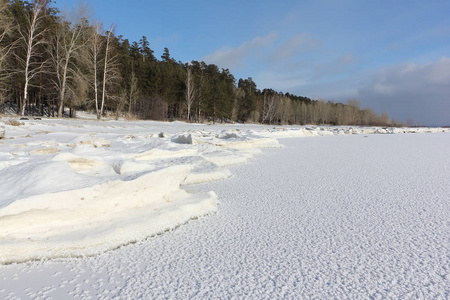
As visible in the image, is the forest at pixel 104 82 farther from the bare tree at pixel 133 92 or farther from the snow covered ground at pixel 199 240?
the snow covered ground at pixel 199 240

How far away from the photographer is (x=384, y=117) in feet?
172

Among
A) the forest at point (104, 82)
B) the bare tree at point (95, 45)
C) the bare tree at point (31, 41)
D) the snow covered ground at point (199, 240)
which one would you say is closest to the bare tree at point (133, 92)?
the forest at point (104, 82)

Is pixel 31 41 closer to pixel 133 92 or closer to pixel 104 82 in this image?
pixel 104 82

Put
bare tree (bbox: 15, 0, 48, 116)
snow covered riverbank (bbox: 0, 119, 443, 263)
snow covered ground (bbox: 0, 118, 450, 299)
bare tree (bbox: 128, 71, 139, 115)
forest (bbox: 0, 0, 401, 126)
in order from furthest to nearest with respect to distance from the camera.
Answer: bare tree (bbox: 128, 71, 139, 115) → forest (bbox: 0, 0, 401, 126) → bare tree (bbox: 15, 0, 48, 116) → snow covered riverbank (bbox: 0, 119, 443, 263) → snow covered ground (bbox: 0, 118, 450, 299)

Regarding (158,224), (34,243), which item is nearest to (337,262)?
(158,224)

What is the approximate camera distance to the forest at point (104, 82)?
12609 millimetres

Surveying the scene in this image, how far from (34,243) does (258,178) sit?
256 centimetres

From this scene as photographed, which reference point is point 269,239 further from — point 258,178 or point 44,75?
point 44,75

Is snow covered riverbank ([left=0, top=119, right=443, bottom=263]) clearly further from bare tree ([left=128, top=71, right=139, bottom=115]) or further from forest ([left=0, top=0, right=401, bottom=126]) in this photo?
bare tree ([left=128, top=71, right=139, bottom=115])

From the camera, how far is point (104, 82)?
13.0 metres

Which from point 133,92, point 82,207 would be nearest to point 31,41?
point 82,207

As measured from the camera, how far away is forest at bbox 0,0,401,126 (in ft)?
41.4

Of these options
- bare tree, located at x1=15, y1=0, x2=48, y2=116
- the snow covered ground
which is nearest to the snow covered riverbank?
the snow covered ground

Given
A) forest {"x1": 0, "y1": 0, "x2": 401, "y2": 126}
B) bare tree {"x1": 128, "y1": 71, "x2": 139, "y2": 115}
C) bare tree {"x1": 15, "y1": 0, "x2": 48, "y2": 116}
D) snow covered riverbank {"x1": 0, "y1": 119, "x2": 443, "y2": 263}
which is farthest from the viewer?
bare tree {"x1": 128, "y1": 71, "x2": 139, "y2": 115}
